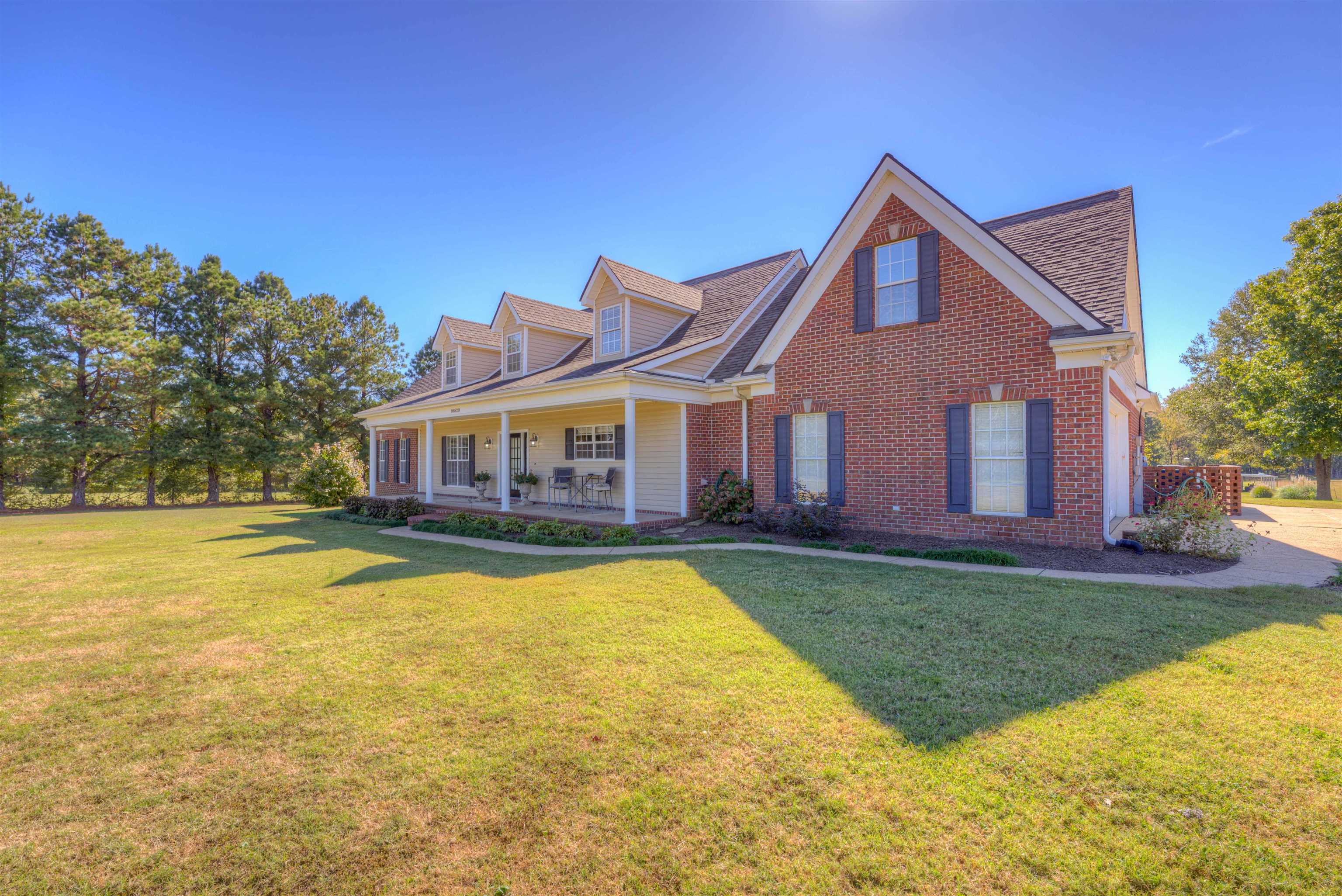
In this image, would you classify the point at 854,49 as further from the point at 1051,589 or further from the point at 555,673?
the point at 555,673

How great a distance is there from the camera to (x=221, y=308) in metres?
26.3

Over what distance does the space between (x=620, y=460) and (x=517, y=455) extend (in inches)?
197

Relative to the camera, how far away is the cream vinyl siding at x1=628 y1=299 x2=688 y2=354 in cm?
1510

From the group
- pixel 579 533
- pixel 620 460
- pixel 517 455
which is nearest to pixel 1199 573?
pixel 579 533

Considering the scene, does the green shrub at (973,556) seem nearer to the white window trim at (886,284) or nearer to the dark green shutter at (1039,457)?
the dark green shutter at (1039,457)

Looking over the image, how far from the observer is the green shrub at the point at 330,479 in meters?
20.2

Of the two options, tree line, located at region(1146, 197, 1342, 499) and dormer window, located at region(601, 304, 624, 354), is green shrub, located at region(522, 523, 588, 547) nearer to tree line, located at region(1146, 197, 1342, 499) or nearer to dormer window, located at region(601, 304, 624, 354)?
dormer window, located at region(601, 304, 624, 354)

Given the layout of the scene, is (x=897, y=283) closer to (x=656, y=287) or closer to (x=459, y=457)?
(x=656, y=287)

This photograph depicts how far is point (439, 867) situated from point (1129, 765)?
3.50 metres

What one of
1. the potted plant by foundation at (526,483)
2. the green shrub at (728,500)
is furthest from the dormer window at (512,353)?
the green shrub at (728,500)

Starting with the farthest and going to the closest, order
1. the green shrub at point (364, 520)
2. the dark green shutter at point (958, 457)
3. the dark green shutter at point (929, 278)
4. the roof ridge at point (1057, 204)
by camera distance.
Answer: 1. the green shrub at point (364, 520)
2. the roof ridge at point (1057, 204)
3. the dark green shutter at point (929, 278)
4. the dark green shutter at point (958, 457)

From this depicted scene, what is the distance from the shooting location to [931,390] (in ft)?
31.2

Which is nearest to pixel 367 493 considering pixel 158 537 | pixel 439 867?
pixel 158 537

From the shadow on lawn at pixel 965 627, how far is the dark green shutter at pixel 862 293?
185 inches
